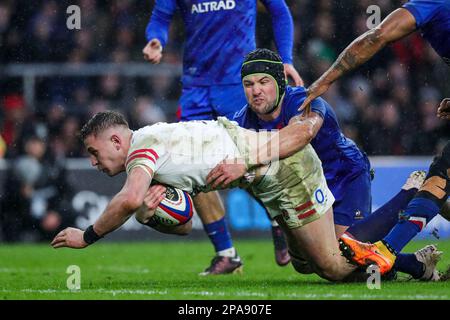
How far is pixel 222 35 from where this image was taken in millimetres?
8445

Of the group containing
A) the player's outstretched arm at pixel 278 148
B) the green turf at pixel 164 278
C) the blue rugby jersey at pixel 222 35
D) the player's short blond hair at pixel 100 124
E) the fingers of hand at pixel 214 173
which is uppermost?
the blue rugby jersey at pixel 222 35

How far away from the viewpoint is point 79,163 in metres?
12.9

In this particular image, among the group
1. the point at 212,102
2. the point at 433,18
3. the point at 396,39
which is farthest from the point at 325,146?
the point at 212,102

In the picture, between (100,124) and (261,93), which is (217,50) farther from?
(100,124)

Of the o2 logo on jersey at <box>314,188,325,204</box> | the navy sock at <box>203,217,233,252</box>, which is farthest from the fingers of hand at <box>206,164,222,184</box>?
the navy sock at <box>203,217,233,252</box>

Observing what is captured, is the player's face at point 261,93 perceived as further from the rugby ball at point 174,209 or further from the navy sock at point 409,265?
the navy sock at point 409,265

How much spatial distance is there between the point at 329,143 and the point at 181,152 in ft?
4.95

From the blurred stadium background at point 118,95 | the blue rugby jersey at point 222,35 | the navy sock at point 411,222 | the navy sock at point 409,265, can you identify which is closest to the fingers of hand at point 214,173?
the navy sock at point 411,222

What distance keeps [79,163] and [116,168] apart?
272 inches

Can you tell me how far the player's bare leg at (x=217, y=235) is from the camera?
26.6 feet

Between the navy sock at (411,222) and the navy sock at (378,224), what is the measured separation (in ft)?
0.89

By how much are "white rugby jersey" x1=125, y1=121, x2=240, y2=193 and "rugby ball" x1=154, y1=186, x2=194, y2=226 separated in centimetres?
7

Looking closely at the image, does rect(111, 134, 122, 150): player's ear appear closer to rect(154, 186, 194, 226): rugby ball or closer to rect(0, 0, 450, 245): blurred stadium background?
rect(154, 186, 194, 226): rugby ball
